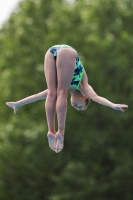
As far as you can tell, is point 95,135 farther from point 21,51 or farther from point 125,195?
point 21,51

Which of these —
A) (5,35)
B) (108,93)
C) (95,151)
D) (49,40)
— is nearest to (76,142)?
(95,151)

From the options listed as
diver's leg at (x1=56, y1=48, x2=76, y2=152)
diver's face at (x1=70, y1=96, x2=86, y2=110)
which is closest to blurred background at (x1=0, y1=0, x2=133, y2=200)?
diver's face at (x1=70, y1=96, x2=86, y2=110)

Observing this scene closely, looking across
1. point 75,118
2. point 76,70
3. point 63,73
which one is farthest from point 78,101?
point 75,118

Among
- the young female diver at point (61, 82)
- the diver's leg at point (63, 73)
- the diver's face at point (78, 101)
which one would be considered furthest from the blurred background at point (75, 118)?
the diver's leg at point (63, 73)

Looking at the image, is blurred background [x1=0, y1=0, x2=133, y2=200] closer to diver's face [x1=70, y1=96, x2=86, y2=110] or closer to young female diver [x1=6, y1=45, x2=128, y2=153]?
diver's face [x1=70, y1=96, x2=86, y2=110]

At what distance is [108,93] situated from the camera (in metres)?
22.8

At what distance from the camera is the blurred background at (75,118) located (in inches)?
902

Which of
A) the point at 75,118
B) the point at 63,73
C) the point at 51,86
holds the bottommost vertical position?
the point at 75,118

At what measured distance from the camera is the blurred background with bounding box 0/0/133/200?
22.9m

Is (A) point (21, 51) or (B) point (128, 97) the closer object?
(B) point (128, 97)

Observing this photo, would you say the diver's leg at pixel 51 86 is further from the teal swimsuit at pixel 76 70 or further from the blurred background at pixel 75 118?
the blurred background at pixel 75 118

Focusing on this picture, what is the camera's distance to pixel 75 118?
2317 cm

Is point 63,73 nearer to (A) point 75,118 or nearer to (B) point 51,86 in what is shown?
(B) point 51,86

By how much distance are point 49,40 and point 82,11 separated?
220 cm
